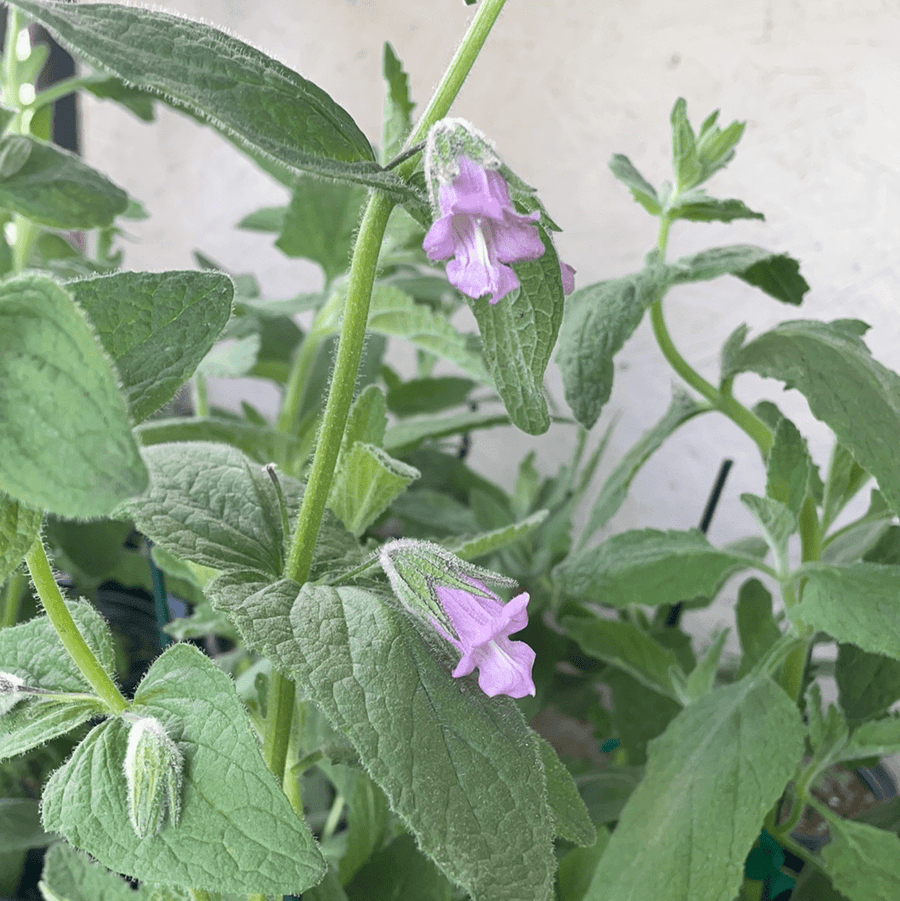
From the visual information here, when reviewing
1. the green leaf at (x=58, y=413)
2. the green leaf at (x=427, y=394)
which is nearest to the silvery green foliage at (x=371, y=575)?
the green leaf at (x=58, y=413)

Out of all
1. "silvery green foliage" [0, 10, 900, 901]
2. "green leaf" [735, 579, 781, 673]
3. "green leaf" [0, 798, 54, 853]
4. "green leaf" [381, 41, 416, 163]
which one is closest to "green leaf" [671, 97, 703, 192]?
"silvery green foliage" [0, 10, 900, 901]

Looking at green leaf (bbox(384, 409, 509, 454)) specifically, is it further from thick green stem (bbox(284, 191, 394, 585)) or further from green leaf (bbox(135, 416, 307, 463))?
thick green stem (bbox(284, 191, 394, 585))

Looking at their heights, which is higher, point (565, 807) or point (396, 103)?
point (396, 103)

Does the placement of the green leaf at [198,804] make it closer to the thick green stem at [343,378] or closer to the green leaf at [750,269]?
the thick green stem at [343,378]

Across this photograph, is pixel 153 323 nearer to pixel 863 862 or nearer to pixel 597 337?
pixel 597 337

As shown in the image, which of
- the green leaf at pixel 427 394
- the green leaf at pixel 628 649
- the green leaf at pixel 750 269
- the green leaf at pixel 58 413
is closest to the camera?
the green leaf at pixel 58 413

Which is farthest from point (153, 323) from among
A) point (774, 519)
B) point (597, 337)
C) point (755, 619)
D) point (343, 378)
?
point (755, 619)

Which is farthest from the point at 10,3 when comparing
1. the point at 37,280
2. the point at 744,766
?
the point at 744,766
